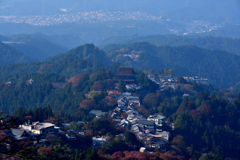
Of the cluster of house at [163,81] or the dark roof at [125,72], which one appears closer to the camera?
the dark roof at [125,72]

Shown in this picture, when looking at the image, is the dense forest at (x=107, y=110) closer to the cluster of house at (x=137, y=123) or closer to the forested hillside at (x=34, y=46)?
the cluster of house at (x=137, y=123)

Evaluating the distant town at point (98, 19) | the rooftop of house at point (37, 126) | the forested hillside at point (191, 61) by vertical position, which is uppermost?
the distant town at point (98, 19)

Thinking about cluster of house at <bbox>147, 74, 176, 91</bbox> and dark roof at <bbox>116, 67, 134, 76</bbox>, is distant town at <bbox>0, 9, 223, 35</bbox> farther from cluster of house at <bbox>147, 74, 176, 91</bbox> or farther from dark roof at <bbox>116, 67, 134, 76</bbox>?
dark roof at <bbox>116, 67, 134, 76</bbox>

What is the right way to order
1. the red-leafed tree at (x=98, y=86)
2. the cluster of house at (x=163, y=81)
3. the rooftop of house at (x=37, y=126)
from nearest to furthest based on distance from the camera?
the rooftop of house at (x=37, y=126) → the red-leafed tree at (x=98, y=86) → the cluster of house at (x=163, y=81)

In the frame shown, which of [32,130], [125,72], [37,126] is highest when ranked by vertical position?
[125,72]

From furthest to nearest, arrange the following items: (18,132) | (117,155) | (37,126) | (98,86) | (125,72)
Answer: (125,72) < (98,86) < (37,126) < (117,155) < (18,132)

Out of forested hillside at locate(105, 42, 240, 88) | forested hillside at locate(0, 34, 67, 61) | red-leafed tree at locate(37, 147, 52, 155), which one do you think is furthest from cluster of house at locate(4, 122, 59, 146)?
forested hillside at locate(0, 34, 67, 61)

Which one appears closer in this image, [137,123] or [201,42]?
[137,123]

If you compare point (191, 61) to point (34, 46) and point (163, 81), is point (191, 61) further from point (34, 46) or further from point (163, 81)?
point (163, 81)

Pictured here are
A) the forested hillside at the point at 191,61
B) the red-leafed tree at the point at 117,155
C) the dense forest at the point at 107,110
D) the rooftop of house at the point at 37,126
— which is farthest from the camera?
the forested hillside at the point at 191,61

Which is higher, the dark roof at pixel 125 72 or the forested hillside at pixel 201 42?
the forested hillside at pixel 201 42

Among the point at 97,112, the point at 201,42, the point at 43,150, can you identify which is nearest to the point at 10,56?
the point at 97,112

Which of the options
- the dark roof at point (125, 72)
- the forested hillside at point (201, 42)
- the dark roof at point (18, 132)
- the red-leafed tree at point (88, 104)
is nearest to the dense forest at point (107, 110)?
the red-leafed tree at point (88, 104)
